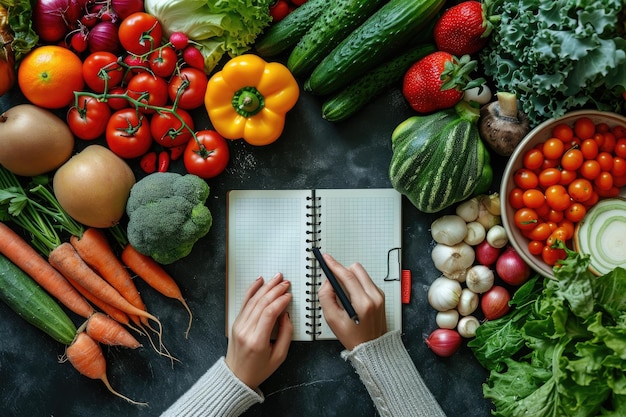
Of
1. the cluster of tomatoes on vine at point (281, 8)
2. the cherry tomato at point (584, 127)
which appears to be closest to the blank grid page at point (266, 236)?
the cluster of tomatoes on vine at point (281, 8)

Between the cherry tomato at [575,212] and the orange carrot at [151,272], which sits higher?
the cherry tomato at [575,212]

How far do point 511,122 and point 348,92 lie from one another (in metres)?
0.37

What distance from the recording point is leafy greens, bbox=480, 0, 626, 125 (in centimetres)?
115

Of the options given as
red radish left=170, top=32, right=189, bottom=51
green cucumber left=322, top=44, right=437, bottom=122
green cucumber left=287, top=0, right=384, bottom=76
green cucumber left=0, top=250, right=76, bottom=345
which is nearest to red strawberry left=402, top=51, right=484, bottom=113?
green cucumber left=322, top=44, right=437, bottom=122

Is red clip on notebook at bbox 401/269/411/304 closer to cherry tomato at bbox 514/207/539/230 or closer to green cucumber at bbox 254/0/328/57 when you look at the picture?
cherry tomato at bbox 514/207/539/230

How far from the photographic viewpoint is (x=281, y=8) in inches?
56.1

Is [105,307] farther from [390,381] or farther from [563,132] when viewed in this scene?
[563,132]

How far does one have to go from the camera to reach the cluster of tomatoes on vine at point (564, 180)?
130 cm

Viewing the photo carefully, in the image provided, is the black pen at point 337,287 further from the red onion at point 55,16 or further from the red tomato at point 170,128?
the red onion at point 55,16

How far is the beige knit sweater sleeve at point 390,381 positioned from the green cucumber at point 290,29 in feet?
2.37

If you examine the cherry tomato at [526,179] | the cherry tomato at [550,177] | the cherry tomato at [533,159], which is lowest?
the cherry tomato at [526,179]

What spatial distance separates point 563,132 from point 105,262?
1.09m

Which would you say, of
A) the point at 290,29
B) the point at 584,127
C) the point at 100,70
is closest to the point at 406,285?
the point at 584,127

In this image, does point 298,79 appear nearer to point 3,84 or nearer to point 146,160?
point 146,160
